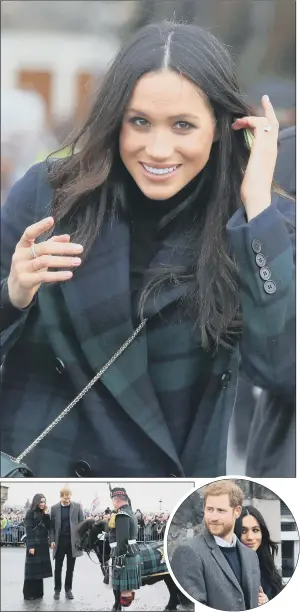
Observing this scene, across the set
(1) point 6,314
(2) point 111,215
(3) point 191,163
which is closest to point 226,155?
A: (3) point 191,163

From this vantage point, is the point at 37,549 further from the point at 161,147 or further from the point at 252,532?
the point at 161,147

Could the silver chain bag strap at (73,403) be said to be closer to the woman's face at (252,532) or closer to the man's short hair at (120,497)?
the man's short hair at (120,497)

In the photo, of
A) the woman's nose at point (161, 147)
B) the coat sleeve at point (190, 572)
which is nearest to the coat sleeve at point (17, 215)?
the woman's nose at point (161, 147)

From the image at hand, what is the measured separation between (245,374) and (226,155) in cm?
85

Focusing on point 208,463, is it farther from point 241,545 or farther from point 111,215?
point 111,215

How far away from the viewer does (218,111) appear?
3.79 metres

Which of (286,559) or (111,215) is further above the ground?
(111,215)

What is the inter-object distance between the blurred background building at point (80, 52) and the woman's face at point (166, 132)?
0.63ft

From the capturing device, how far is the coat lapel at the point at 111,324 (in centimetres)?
381

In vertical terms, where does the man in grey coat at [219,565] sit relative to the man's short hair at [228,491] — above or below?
below

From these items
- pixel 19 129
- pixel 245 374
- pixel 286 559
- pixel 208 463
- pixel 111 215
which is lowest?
pixel 286 559

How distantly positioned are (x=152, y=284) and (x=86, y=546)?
3.37 feet

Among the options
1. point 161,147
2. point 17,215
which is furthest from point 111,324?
point 161,147

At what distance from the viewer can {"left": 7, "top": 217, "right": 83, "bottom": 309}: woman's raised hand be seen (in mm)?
3754
